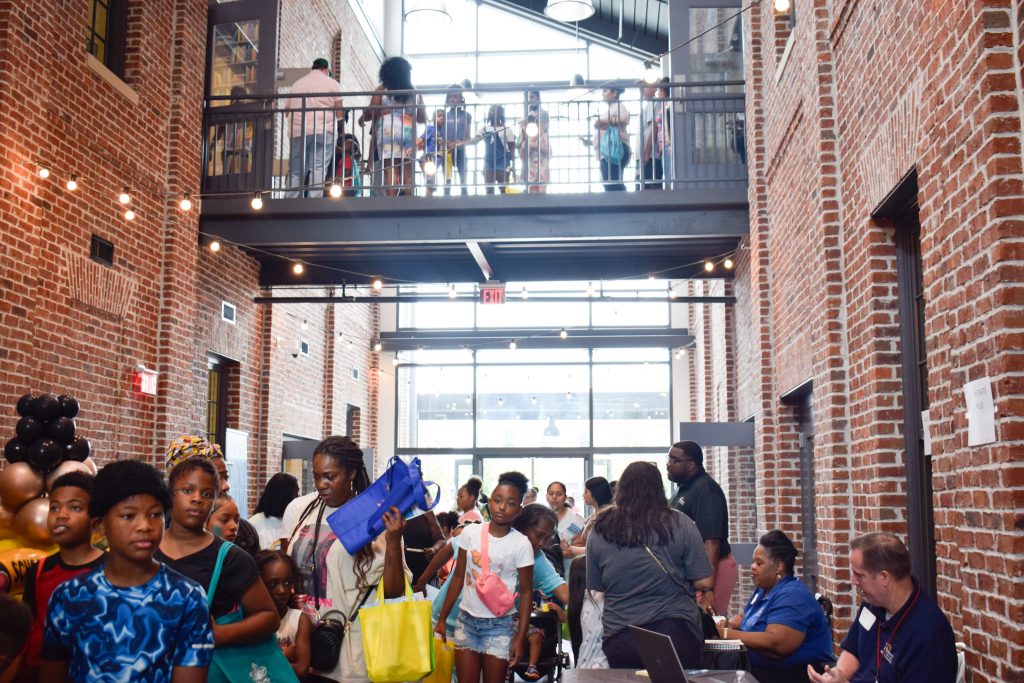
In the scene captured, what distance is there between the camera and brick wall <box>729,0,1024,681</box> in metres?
3.70

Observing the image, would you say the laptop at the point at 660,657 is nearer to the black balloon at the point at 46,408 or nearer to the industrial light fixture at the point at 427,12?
the black balloon at the point at 46,408

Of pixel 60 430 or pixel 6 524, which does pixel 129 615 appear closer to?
pixel 6 524

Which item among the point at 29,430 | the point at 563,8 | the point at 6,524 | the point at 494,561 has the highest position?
the point at 563,8

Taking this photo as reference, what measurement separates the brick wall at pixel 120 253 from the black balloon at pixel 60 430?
1.75 m

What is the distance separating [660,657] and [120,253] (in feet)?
24.1

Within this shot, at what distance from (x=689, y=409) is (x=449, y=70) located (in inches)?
340

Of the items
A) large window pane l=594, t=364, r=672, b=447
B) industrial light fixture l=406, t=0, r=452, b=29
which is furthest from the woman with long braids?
large window pane l=594, t=364, r=672, b=447

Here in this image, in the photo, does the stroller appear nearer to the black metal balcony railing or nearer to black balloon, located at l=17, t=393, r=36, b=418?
black balloon, located at l=17, t=393, r=36, b=418

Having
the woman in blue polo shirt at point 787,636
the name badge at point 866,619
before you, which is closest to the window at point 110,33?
the woman in blue polo shirt at point 787,636

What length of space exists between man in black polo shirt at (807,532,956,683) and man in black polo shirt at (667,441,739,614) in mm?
2230

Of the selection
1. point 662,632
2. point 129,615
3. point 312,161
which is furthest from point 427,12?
point 129,615

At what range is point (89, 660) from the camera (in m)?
2.71

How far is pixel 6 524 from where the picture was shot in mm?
4961

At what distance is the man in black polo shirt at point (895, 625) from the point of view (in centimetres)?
372
